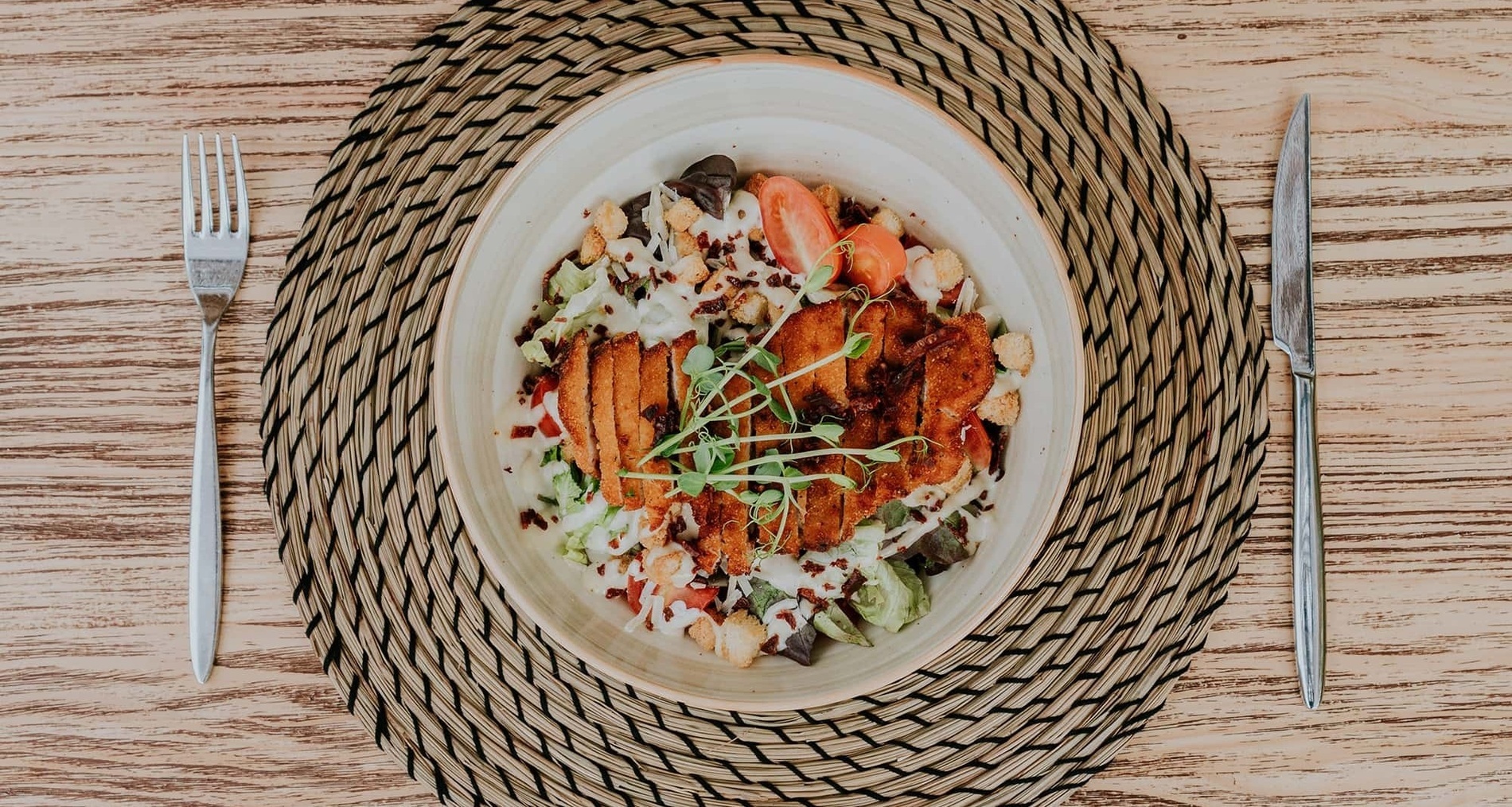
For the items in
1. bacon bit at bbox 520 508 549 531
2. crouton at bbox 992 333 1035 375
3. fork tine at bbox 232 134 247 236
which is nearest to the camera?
crouton at bbox 992 333 1035 375

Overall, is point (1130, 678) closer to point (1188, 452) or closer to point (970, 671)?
point (970, 671)

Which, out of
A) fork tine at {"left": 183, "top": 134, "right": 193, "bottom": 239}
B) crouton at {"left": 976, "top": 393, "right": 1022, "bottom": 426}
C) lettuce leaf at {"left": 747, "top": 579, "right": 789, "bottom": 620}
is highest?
crouton at {"left": 976, "top": 393, "right": 1022, "bottom": 426}

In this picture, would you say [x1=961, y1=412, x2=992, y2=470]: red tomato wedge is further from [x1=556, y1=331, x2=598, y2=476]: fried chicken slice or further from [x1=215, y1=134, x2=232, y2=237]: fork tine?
[x1=215, y1=134, x2=232, y2=237]: fork tine

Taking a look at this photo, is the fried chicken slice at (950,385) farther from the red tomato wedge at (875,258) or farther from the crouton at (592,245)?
the crouton at (592,245)

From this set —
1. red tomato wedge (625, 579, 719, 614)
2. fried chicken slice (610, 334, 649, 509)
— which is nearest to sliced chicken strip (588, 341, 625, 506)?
fried chicken slice (610, 334, 649, 509)

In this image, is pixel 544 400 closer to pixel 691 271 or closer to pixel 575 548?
pixel 575 548

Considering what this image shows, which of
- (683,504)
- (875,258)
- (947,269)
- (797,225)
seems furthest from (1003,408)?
(683,504)

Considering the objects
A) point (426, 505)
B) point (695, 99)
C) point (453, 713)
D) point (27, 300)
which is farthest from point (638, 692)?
point (27, 300)

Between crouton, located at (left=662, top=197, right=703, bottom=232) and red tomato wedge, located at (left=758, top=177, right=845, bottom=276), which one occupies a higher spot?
red tomato wedge, located at (left=758, top=177, right=845, bottom=276)
